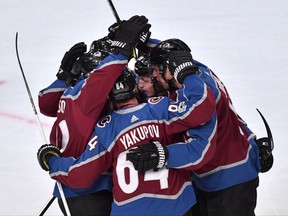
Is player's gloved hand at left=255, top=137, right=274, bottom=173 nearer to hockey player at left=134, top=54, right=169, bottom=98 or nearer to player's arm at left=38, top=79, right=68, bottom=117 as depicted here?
hockey player at left=134, top=54, right=169, bottom=98

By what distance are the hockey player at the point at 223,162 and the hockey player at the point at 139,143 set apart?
0.13 m

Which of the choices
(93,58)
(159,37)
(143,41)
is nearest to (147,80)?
(143,41)

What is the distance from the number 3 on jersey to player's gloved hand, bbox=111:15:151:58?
0.38m

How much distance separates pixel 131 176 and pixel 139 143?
13 centimetres

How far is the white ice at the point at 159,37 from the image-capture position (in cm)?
356

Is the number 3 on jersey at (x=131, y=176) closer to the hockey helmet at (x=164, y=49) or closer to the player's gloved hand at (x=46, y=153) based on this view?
the player's gloved hand at (x=46, y=153)

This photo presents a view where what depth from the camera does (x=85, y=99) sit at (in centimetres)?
229

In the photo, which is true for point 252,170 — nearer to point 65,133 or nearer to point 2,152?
point 65,133

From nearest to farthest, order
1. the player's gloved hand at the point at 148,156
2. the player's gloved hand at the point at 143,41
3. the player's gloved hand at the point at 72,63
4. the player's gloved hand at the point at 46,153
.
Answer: the player's gloved hand at the point at 148,156 < the player's gloved hand at the point at 46,153 < the player's gloved hand at the point at 72,63 < the player's gloved hand at the point at 143,41

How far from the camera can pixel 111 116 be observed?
2.34 meters

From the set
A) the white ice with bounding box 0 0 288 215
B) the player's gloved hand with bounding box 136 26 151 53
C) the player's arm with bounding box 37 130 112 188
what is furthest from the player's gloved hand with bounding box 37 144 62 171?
the white ice with bounding box 0 0 288 215

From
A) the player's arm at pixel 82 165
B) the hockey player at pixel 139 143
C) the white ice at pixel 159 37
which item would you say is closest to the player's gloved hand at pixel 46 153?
the player's arm at pixel 82 165

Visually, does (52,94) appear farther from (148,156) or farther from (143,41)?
(148,156)

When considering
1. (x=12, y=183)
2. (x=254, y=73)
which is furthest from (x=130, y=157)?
(x=254, y=73)
